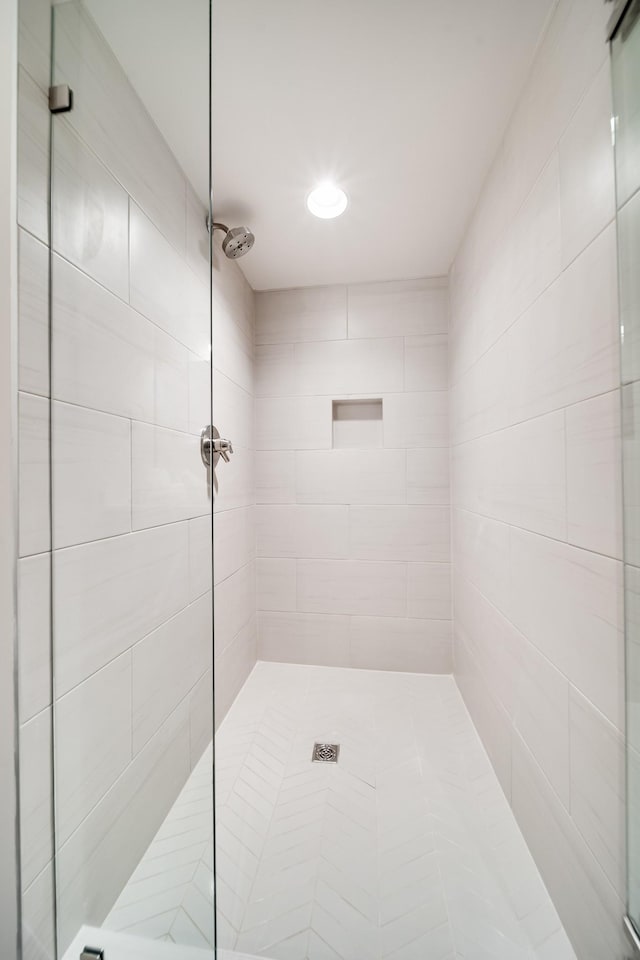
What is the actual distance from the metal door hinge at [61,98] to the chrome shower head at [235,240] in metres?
0.66

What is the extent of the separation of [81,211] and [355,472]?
1516mm

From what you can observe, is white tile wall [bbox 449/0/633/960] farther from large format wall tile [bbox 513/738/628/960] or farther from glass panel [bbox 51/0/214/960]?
glass panel [bbox 51/0/214/960]

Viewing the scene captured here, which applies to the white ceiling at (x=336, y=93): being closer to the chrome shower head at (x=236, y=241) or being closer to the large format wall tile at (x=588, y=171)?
the chrome shower head at (x=236, y=241)

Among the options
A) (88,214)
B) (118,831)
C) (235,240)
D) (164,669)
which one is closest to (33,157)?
(88,214)

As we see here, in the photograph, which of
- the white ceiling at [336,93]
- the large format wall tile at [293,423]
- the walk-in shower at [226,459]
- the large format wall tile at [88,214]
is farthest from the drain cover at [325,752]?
the white ceiling at [336,93]

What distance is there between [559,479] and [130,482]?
0.96 meters

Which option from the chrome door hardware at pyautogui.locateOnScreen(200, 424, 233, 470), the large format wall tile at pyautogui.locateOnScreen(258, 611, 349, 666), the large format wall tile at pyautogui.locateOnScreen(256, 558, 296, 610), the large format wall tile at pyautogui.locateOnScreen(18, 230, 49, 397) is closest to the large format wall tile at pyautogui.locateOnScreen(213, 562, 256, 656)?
the large format wall tile at pyautogui.locateOnScreen(256, 558, 296, 610)

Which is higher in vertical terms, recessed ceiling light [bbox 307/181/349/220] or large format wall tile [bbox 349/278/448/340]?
recessed ceiling light [bbox 307/181/349/220]

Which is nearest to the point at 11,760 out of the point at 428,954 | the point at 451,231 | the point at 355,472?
the point at 428,954

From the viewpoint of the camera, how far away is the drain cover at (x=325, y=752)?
1334 millimetres

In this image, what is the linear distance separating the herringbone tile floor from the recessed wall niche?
128cm

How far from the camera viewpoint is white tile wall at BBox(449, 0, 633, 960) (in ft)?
2.23

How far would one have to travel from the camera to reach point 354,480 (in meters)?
2.02

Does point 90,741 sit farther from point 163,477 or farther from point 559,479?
point 559,479
